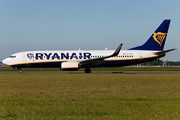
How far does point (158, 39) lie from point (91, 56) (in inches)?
495

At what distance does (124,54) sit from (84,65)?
24.5ft

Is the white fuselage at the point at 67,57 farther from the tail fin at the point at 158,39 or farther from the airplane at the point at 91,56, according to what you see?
the tail fin at the point at 158,39

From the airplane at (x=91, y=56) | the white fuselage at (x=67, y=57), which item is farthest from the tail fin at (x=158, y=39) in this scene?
the white fuselage at (x=67, y=57)

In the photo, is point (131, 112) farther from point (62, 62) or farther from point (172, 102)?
point (62, 62)

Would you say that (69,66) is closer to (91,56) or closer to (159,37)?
(91,56)

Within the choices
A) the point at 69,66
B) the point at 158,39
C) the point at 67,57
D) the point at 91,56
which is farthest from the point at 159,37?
the point at 69,66

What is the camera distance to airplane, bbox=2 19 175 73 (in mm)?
38531

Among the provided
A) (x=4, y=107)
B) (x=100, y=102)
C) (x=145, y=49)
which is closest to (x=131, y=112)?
(x=100, y=102)

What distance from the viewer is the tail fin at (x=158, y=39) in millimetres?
40188

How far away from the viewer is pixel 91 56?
39.7 metres

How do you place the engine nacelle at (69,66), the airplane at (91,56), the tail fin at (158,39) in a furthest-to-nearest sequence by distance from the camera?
1. the tail fin at (158,39)
2. the airplane at (91,56)
3. the engine nacelle at (69,66)

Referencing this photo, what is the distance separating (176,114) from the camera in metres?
8.03

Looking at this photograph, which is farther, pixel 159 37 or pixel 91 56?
pixel 159 37

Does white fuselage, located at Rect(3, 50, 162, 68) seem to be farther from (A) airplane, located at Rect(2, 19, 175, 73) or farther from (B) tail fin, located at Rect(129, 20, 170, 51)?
(B) tail fin, located at Rect(129, 20, 170, 51)
